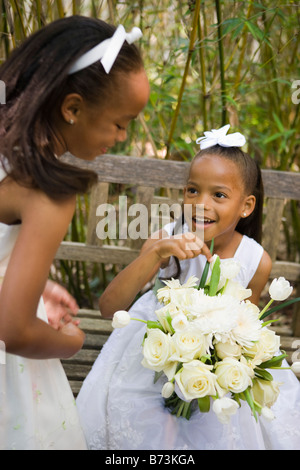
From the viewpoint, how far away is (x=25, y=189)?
42.7 inches

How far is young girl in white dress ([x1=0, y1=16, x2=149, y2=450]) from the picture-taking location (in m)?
1.03

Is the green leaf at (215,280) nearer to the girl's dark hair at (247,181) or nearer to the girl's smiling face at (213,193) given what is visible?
the girl's smiling face at (213,193)

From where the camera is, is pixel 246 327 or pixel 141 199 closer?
pixel 246 327

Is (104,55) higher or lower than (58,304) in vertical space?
higher

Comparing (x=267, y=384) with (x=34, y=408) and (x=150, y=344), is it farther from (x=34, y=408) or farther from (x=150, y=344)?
(x=34, y=408)

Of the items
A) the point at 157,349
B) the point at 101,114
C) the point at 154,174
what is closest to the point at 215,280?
the point at 157,349

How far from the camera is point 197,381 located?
4.38ft

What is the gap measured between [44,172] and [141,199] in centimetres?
122

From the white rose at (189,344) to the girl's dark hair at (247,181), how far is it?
0.59 metres

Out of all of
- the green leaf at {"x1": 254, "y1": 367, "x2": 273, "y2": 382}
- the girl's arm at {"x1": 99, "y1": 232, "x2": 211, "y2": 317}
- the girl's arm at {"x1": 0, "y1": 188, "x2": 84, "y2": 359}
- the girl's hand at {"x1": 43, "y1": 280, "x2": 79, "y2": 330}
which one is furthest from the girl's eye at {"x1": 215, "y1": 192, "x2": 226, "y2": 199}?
the girl's arm at {"x1": 0, "y1": 188, "x2": 84, "y2": 359}

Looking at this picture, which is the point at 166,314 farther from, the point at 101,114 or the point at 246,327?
the point at 101,114

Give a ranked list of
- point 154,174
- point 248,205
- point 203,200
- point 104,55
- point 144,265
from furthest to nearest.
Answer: point 154,174
point 248,205
point 203,200
point 144,265
point 104,55

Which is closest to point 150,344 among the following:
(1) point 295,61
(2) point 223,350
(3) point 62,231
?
(2) point 223,350

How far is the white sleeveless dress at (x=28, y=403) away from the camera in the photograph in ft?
3.93
